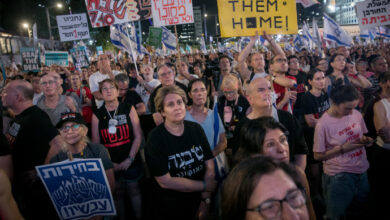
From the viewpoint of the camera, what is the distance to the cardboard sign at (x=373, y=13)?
24.0 feet

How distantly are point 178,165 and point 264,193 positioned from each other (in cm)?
134

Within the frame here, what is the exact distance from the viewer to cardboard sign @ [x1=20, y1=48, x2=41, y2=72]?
791 centimetres

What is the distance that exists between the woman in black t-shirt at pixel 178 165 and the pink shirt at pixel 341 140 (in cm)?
139

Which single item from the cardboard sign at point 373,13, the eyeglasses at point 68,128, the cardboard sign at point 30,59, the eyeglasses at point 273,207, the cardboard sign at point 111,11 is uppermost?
the cardboard sign at point 111,11

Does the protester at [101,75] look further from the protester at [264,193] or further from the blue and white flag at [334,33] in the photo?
the blue and white flag at [334,33]

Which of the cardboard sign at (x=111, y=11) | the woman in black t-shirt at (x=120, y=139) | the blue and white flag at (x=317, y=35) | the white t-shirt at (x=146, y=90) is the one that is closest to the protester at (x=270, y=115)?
the woman in black t-shirt at (x=120, y=139)

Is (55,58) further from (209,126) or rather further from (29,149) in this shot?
(209,126)

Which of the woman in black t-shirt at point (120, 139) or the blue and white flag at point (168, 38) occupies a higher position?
the blue and white flag at point (168, 38)

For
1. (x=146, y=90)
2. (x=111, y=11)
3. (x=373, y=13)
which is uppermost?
(x=111, y=11)

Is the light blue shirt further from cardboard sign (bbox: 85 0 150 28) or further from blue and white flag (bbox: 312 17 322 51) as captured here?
blue and white flag (bbox: 312 17 322 51)

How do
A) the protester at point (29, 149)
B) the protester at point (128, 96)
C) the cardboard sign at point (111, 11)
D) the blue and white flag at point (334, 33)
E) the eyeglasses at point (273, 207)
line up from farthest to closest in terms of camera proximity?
the blue and white flag at point (334, 33), the cardboard sign at point (111, 11), the protester at point (128, 96), the protester at point (29, 149), the eyeglasses at point (273, 207)

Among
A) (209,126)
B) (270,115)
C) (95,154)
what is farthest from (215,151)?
(95,154)

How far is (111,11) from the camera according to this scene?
21.9 feet

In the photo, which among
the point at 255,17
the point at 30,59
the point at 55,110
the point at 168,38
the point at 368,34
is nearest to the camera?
the point at 55,110
